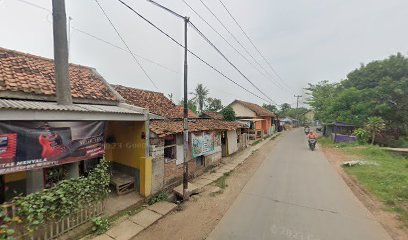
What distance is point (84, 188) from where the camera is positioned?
572cm

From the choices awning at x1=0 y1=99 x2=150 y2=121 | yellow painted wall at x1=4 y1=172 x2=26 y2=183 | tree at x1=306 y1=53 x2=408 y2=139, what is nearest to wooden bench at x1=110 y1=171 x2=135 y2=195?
awning at x1=0 y1=99 x2=150 y2=121

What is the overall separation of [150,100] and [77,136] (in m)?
8.48

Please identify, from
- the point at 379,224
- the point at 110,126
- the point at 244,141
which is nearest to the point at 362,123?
the point at 244,141

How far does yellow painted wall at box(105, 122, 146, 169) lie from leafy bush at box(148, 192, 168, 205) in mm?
1369

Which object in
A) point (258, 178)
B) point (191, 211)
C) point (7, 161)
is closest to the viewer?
point (7, 161)

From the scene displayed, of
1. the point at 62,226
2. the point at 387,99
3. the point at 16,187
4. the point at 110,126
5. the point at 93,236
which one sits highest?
the point at 387,99

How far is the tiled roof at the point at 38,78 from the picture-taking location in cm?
638

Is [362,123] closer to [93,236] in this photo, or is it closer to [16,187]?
[93,236]

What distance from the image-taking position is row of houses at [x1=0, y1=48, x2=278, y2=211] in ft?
17.0

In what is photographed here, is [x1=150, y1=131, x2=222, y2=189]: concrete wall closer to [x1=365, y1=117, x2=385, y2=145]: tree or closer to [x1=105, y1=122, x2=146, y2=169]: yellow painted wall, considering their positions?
[x1=105, y1=122, x2=146, y2=169]: yellow painted wall

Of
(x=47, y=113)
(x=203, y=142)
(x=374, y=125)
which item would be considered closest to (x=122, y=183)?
(x=47, y=113)

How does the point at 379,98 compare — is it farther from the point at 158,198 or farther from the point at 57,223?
the point at 57,223

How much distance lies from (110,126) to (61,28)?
4519mm

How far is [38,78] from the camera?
7328mm
